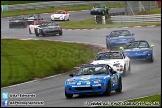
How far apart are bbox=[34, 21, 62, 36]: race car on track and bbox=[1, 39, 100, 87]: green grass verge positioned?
859 centimetres

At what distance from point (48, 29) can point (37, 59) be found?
17.8 meters

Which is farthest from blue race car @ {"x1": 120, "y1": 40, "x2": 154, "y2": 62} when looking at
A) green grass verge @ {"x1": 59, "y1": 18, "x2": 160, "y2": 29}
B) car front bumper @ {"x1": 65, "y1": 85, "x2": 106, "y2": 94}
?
green grass verge @ {"x1": 59, "y1": 18, "x2": 160, "y2": 29}

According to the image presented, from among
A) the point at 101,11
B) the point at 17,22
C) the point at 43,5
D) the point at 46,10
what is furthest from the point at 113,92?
the point at 43,5

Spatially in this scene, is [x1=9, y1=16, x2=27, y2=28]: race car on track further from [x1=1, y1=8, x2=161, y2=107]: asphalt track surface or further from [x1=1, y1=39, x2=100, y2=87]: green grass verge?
[x1=1, y1=8, x2=161, y2=107]: asphalt track surface

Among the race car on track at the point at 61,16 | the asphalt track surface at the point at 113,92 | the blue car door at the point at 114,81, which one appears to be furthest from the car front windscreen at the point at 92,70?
the race car on track at the point at 61,16

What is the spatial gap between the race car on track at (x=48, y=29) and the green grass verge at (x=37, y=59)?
28.2ft

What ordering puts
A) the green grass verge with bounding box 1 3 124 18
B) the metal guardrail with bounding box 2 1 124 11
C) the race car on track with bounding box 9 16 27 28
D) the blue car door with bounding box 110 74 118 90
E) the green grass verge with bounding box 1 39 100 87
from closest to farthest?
the blue car door with bounding box 110 74 118 90, the green grass verge with bounding box 1 39 100 87, the race car on track with bounding box 9 16 27 28, the green grass verge with bounding box 1 3 124 18, the metal guardrail with bounding box 2 1 124 11

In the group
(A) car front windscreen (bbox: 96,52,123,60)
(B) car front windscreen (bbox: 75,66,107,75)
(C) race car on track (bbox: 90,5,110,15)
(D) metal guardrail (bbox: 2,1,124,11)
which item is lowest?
(A) car front windscreen (bbox: 96,52,123,60)

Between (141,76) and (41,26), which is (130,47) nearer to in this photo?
(141,76)

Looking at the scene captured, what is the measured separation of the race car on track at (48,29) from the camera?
4681 centimetres

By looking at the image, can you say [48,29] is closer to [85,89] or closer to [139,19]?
[139,19]

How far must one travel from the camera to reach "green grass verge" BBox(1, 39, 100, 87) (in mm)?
24756

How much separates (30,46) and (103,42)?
771cm

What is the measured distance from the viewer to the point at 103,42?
1629 inches
